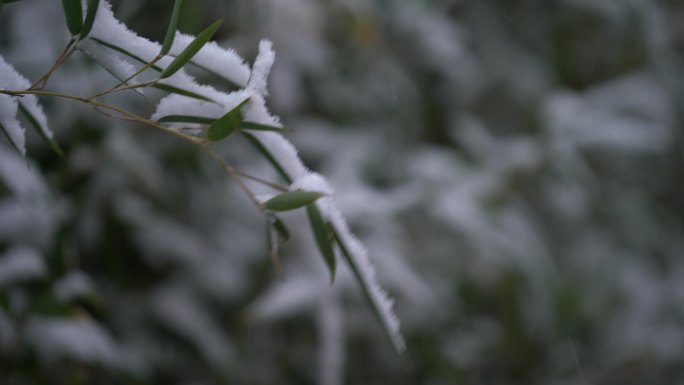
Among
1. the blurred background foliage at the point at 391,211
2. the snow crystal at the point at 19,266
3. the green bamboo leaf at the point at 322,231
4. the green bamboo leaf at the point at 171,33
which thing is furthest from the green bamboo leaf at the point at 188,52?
the snow crystal at the point at 19,266

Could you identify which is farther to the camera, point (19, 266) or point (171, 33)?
point (19, 266)

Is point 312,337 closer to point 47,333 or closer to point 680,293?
point 47,333

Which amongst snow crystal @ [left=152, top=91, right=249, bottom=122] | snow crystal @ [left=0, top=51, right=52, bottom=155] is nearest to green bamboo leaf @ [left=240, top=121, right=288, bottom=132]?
snow crystal @ [left=152, top=91, right=249, bottom=122]

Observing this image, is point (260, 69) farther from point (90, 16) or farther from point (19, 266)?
point (19, 266)

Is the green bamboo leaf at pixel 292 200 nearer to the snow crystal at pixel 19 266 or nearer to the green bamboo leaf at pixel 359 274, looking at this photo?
the green bamboo leaf at pixel 359 274

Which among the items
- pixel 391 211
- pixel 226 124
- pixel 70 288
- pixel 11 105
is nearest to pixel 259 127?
pixel 226 124

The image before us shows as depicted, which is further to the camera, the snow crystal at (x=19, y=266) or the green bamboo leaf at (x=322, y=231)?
the snow crystal at (x=19, y=266)

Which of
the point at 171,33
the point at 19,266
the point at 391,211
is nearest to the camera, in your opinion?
the point at 171,33

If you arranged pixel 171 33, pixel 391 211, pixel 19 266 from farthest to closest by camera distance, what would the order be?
pixel 391 211 → pixel 19 266 → pixel 171 33
